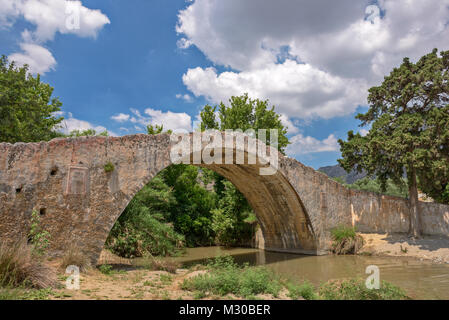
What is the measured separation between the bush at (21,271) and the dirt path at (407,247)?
12.4 metres

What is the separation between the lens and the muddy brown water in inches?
282

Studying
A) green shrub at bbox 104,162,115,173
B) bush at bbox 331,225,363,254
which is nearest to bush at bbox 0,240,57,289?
green shrub at bbox 104,162,115,173

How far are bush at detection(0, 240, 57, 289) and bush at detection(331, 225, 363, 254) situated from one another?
11.8 m

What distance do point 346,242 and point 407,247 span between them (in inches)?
93.8

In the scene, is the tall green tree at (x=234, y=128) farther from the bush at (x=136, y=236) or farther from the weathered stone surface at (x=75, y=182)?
the weathered stone surface at (x=75, y=182)

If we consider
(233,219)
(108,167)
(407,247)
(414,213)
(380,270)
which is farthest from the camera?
(233,219)

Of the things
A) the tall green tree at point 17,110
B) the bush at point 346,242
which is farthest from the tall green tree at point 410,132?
the tall green tree at point 17,110

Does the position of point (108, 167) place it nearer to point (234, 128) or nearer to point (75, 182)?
point (75, 182)

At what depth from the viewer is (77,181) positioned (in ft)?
23.2

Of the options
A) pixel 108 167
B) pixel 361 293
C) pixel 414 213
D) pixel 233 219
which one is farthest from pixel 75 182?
pixel 414 213

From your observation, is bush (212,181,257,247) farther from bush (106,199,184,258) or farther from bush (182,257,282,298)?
bush (182,257,282,298)

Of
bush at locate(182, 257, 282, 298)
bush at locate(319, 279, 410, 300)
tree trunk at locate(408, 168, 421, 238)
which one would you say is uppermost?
tree trunk at locate(408, 168, 421, 238)

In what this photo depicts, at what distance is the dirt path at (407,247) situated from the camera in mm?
11594
